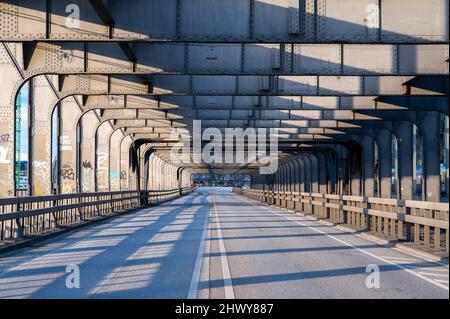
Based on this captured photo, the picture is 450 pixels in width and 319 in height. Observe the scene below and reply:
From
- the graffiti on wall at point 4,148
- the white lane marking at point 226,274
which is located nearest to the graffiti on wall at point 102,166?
the graffiti on wall at point 4,148

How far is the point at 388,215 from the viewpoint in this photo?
1817 cm

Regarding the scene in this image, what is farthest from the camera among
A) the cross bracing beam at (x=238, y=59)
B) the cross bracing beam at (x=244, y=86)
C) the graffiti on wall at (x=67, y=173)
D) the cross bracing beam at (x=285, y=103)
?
the graffiti on wall at (x=67, y=173)

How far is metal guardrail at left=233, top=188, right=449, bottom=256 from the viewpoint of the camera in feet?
49.5

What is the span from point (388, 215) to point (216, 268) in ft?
25.3

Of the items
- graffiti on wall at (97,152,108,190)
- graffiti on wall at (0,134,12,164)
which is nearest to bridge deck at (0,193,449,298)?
graffiti on wall at (0,134,12,164)

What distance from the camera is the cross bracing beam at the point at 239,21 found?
17.4 metres

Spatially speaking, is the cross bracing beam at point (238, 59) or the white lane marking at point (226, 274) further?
the cross bracing beam at point (238, 59)

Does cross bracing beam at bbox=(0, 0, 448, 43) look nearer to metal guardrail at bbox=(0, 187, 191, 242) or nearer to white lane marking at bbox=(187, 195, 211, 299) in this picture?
metal guardrail at bbox=(0, 187, 191, 242)

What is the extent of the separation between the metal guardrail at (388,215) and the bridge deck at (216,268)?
0.93 meters

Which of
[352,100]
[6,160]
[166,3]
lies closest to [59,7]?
[166,3]

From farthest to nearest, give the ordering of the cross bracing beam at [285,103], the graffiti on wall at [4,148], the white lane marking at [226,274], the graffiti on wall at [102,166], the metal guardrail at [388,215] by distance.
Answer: the graffiti on wall at [102,166] < the cross bracing beam at [285,103] < the graffiti on wall at [4,148] < the metal guardrail at [388,215] < the white lane marking at [226,274]

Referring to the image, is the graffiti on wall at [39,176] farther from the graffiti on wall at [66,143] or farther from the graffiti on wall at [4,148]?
the graffiti on wall at [66,143]

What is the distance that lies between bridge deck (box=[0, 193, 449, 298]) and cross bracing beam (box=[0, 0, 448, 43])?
540 cm
